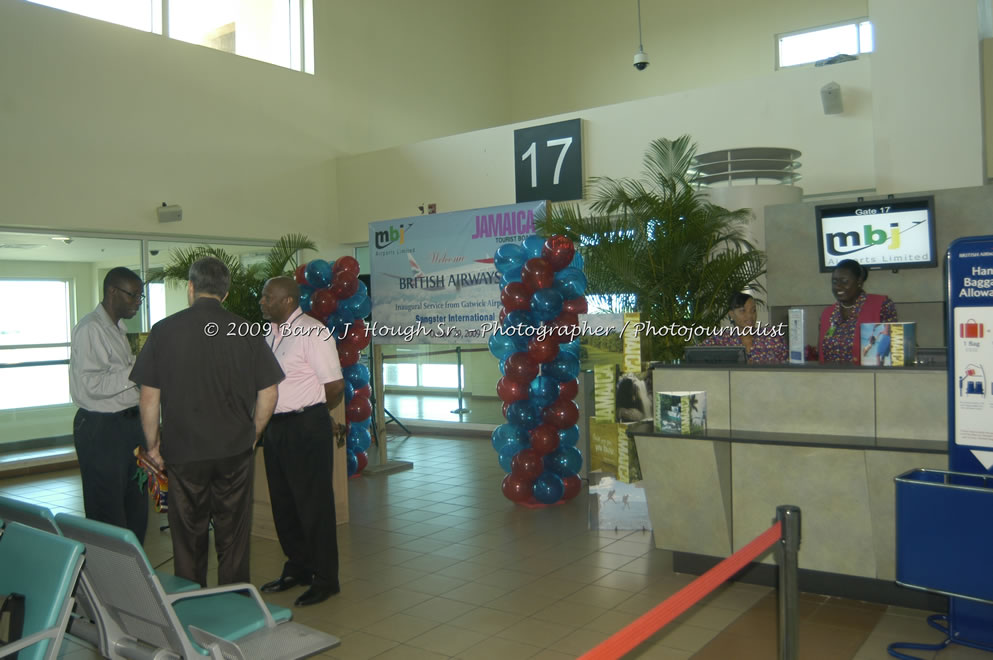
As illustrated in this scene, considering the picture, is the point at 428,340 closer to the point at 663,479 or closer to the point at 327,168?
the point at 663,479

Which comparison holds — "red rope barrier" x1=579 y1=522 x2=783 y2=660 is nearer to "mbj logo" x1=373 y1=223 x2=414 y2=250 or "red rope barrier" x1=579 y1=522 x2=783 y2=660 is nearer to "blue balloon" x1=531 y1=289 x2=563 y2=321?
"blue balloon" x1=531 y1=289 x2=563 y2=321

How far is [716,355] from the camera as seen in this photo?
4.47 metres

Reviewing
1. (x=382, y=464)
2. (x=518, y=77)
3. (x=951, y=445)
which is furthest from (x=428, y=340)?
(x=518, y=77)

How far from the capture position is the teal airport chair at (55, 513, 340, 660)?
249 centimetres

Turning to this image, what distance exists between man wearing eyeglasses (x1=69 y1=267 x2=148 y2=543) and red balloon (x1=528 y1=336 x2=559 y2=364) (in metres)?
2.90

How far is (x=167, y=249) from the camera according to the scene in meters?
9.70

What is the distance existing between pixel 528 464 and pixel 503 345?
37.2 inches

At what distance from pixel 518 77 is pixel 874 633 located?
1191 centimetres

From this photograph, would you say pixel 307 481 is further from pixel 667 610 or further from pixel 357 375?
pixel 357 375

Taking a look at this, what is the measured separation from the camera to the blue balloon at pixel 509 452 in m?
6.38

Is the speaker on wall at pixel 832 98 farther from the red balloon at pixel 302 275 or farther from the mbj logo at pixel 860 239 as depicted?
the red balloon at pixel 302 275

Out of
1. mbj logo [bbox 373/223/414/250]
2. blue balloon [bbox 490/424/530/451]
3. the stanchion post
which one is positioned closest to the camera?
the stanchion post

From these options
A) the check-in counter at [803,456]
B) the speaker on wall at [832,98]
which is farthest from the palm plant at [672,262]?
the speaker on wall at [832,98]

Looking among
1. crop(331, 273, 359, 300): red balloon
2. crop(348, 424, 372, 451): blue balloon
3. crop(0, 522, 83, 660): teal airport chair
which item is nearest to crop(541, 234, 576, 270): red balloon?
crop(331, 273, 359, 300): red balloon
